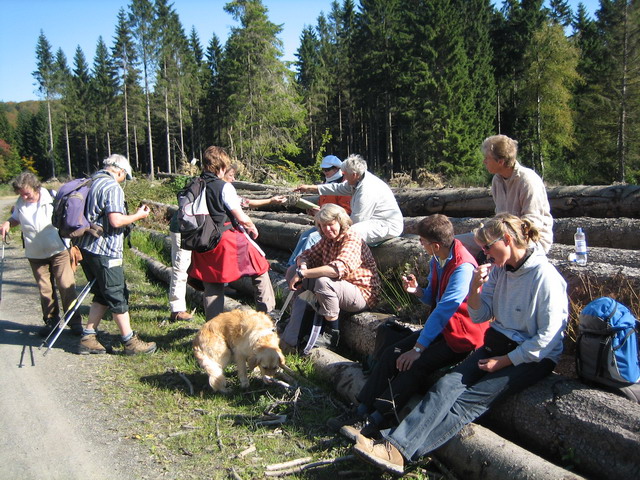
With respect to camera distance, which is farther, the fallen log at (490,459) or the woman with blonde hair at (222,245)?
the woman with blonde hair at (222,245)

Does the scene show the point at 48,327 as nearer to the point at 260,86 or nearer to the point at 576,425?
the point at 576,425

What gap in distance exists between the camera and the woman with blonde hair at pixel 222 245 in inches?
199

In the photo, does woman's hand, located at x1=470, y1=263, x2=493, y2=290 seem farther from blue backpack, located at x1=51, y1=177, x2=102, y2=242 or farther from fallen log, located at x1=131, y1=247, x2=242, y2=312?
blue backpack, located at x1=51, y1=177, x2=102, y2=242

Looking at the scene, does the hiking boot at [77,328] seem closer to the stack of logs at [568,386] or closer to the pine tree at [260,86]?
the stack of logs at [568,386]

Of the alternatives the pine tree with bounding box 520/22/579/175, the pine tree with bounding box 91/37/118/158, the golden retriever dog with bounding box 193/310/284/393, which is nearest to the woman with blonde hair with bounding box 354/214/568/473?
the golden retriever dog with bounding box 193/310/284/393

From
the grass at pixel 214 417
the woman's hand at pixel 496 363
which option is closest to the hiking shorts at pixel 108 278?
the grass at pixel 214 417

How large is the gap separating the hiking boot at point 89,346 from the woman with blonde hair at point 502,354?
3572 millimetres

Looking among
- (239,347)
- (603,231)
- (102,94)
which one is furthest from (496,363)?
(102,94)

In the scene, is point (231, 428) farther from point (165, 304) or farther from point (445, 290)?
point (165, 304)

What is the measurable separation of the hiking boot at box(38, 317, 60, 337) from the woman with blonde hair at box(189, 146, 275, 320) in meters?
2.22

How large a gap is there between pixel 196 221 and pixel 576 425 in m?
3.62

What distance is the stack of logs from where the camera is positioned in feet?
9.06

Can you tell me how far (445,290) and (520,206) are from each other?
52.7 inches

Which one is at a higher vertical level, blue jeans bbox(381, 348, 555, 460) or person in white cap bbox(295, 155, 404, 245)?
person in white cap bbox(295, 155, 404, 245)
